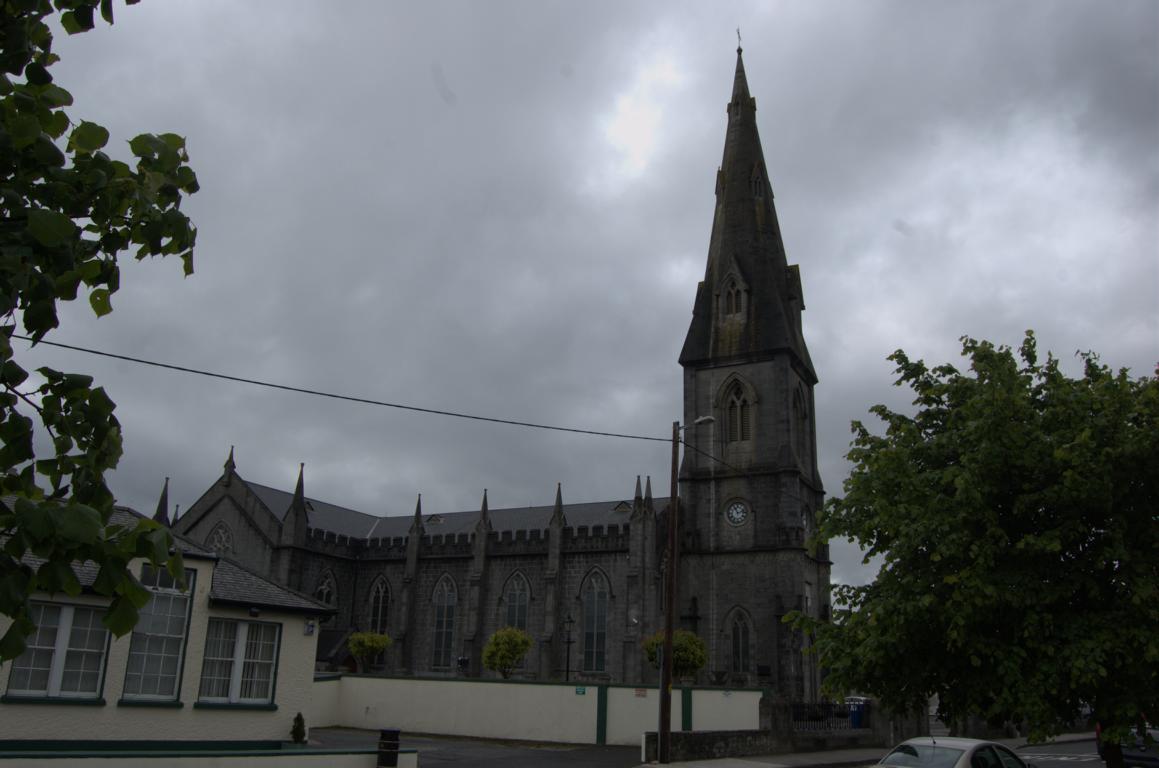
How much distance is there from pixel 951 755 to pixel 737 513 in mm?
31982

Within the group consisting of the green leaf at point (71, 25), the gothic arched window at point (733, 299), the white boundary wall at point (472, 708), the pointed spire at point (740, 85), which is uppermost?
the pointed spire at point (740, 85)

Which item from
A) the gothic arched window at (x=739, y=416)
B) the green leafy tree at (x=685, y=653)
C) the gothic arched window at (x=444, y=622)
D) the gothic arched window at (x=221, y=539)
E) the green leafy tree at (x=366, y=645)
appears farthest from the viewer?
the gothic arched window at (x=221, y=539)

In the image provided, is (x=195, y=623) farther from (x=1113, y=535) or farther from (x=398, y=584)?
(x=398, y=584)

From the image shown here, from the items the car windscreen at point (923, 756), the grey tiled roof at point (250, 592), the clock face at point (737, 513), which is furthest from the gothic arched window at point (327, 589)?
the car windscreen at point (923, 756)

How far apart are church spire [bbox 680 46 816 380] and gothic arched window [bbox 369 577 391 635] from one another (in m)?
22.3

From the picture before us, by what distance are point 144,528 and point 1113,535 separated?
42.5 ft

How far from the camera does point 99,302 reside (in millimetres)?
5254

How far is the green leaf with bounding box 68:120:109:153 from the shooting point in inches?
188

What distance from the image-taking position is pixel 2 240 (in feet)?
14.0

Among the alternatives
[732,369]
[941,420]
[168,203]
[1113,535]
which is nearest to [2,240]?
[168,203]

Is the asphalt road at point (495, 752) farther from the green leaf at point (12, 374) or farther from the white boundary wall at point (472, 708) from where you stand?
the green leaf at point (12, 374)

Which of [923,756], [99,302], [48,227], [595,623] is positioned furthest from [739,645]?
[48,227]

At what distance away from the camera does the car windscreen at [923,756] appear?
1315 cm

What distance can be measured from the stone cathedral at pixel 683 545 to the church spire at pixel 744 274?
90 mm
